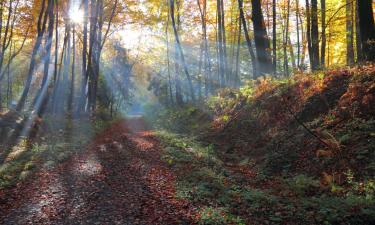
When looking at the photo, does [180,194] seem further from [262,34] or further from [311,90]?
[262,34]

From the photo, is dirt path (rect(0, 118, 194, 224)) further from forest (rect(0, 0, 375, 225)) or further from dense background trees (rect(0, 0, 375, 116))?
dense background trees (rect(0, 0, 375, 116))

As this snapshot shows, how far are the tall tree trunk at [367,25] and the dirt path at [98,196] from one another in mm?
7939

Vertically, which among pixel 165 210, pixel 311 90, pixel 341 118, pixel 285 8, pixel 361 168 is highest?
pixel 285 8

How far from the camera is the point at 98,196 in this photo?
8.08 meters

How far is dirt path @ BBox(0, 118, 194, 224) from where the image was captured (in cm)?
674

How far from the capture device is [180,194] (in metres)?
7.96

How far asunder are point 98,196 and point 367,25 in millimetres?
10182

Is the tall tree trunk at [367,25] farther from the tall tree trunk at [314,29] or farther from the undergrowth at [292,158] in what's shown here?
the tall tree trunk at [314,29]

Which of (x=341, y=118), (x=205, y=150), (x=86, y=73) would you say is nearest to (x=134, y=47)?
(x=86, y=73)

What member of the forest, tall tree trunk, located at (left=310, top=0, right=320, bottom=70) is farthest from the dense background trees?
the forest

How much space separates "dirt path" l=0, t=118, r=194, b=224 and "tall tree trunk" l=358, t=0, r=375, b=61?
794cm

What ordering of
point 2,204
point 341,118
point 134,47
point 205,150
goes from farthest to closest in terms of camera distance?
1. point 134,47
2. point 205,150
3. point 341,118
4. point 2,204

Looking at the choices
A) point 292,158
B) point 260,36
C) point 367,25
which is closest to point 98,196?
point 292,158

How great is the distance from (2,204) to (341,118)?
30.5 ft
